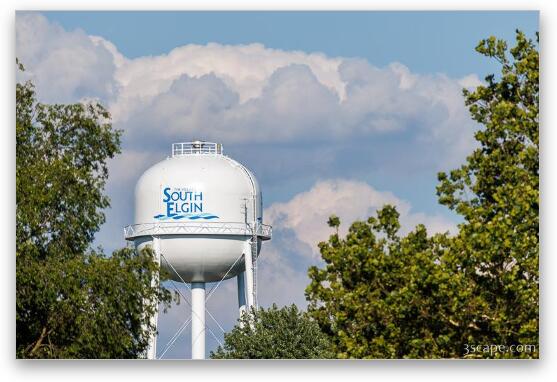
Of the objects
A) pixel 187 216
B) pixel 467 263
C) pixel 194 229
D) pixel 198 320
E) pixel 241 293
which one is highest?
pixel 187 216

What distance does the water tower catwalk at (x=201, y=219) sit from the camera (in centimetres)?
3966

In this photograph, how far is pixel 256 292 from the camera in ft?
135

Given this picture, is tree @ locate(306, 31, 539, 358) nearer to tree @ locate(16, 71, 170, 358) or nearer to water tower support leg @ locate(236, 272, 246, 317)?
tree @ locate(16, 71, 170, 358)

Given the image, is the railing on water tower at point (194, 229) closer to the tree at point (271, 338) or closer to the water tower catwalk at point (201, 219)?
the water tower catwalk at point (201, 219)

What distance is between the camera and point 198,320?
43.4m

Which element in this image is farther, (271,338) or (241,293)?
(241,293)

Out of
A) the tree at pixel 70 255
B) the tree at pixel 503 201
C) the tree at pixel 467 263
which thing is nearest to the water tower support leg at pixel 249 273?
the tree at pixel 70 255

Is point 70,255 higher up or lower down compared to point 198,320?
lower down

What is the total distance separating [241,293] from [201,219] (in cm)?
350

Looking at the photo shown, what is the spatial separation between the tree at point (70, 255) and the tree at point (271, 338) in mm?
10947

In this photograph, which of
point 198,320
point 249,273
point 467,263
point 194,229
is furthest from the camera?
point 198,320

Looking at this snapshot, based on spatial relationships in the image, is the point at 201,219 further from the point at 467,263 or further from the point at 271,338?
the point at 467,263

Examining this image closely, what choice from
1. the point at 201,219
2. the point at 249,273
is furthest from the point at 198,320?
the point at 201,219

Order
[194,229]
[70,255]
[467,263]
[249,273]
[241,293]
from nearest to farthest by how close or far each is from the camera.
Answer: [467,263] < [70,255] < [194,229] < [249,273] < [241,293]
